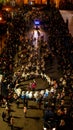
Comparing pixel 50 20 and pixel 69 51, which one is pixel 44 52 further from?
pixel 50 20

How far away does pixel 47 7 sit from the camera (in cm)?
7544

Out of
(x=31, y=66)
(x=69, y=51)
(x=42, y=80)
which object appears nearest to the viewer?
(x=42, y=80)

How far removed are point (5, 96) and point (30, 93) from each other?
2.07m

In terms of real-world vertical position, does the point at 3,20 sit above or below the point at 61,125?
above

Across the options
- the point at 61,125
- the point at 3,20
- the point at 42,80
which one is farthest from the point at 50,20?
the point at 61,125

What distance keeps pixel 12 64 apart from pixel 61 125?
15431 millimetres

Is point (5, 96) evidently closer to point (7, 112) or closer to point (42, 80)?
point (7, 112)

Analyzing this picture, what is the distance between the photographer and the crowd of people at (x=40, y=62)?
31.7 metres

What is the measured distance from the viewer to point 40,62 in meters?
43.3

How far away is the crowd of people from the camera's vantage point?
31688 mm

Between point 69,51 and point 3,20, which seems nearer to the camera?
point 69,51

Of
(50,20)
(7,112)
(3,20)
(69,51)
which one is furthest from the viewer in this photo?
(50,20)

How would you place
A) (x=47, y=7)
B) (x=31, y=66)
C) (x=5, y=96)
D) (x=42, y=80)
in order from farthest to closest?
(x=47, y=7), (x=31, y=66), (x=42, y=80), (x=5, y=96)

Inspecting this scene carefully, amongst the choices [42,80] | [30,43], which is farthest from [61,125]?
[30,43]
